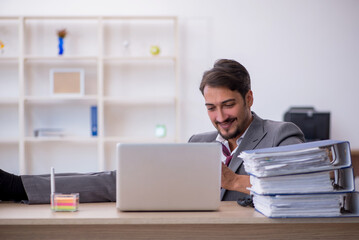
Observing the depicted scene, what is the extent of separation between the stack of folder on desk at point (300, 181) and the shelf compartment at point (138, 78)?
347 cm

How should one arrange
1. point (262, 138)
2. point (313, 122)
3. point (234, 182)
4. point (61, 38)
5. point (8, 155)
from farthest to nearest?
point (8, 155) < point (61, 38) < point (313, 122) < point (262, 138) < point (234, 182)

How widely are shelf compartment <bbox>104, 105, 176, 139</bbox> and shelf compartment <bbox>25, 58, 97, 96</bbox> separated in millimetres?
330

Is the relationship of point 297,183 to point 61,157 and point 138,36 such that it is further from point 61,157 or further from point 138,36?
point 61,157

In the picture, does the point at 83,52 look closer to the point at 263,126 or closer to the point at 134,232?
the point at 263,126

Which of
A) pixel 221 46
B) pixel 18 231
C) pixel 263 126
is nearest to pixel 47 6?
pixel 221 46

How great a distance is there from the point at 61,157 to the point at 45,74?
906 millimetres

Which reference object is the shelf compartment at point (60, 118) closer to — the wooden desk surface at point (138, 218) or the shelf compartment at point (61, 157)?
the shelf compartment at point (61, 157)

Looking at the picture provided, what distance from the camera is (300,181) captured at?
1.46 meters

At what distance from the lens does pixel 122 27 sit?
4.87m

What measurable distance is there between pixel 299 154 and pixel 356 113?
3.85m

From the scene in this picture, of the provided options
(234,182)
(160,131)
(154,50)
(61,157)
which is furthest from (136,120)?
(234,182)

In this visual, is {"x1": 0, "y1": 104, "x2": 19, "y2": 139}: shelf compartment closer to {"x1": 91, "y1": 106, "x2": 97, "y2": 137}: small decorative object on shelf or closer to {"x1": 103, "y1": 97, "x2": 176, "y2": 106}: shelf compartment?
{"x1": 91, "y1": 106, "x2": 97, "y2": 137}: small decorative object on shelf

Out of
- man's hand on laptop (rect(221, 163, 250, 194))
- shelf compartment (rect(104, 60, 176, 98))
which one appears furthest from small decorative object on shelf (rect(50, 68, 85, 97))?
man's hand on laptop (rect(221, 163, 250, 194))

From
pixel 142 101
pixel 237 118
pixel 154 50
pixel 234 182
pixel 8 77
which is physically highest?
pixel 154 50
